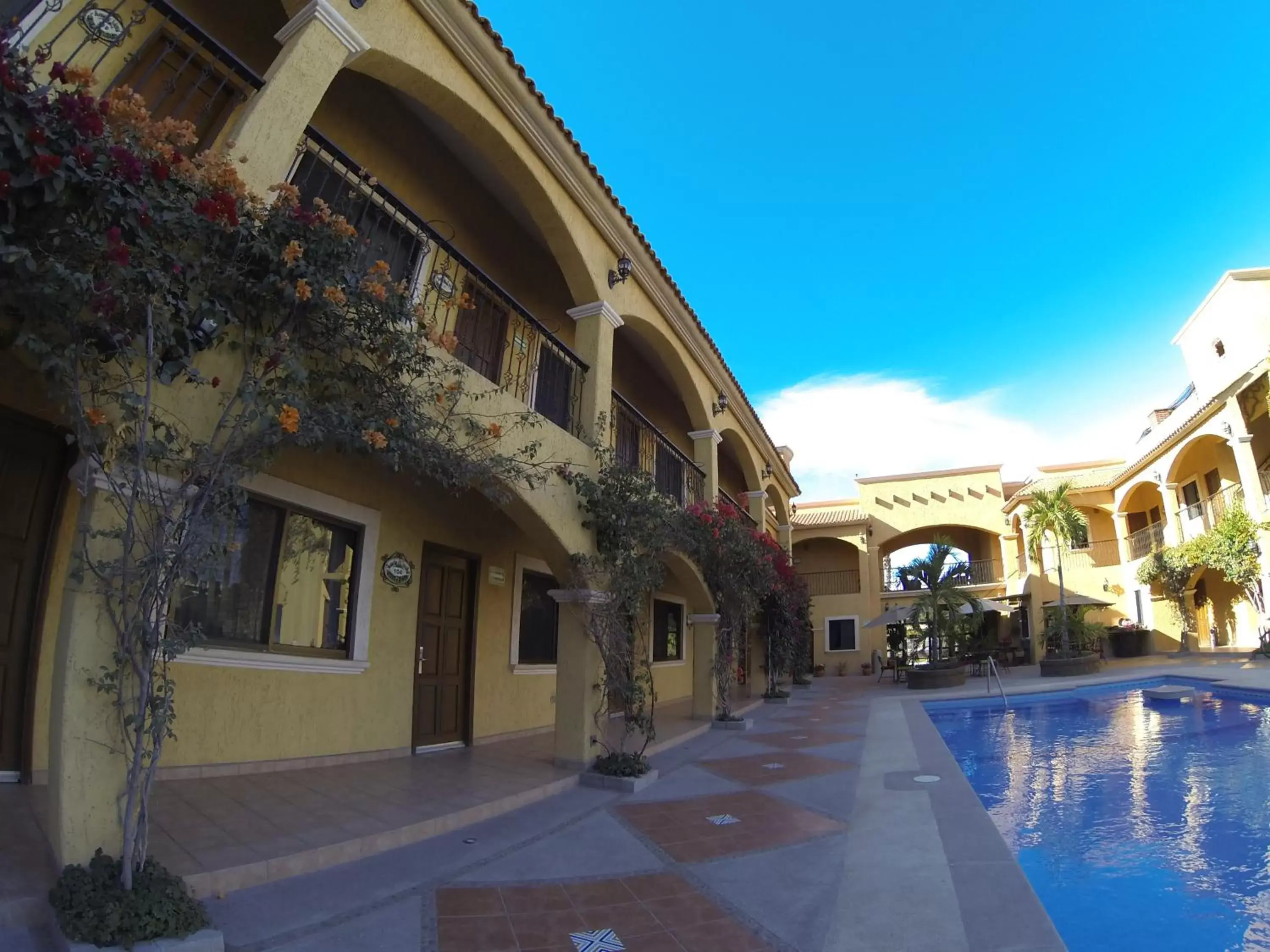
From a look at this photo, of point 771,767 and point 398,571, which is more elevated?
point 398,571

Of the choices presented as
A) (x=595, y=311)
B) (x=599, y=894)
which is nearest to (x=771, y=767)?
(x=599, y=894)

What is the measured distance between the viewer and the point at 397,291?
432cm

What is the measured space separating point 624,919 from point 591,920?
0.57ft

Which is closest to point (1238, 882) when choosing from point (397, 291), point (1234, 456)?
point (397, 291)

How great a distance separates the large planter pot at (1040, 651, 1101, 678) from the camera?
1859 centimetres

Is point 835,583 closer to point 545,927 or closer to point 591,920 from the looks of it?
point 591,920

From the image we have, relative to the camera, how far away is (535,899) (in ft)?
13.2

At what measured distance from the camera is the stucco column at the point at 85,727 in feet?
10.3

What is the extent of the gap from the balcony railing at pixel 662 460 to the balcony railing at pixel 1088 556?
20.7 meters

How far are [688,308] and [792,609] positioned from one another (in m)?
8.82

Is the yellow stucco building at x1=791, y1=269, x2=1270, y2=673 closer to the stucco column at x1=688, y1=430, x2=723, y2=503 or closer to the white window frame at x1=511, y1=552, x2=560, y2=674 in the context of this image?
the stucco column at x1=688, y1=430, x2=723, y2=503

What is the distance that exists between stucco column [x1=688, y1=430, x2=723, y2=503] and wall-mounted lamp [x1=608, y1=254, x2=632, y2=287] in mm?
4240

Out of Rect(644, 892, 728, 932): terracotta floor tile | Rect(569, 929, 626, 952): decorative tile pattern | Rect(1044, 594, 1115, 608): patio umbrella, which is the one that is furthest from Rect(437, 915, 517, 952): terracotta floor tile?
Rect(1044, 594, 1115, 608): patio umbrella

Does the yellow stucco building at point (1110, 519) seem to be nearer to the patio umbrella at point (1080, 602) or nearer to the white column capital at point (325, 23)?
the patio umbrella at point (1080, 602)
